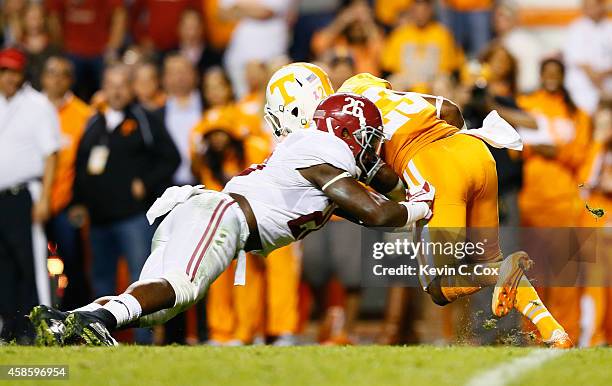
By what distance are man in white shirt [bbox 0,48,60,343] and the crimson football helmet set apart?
3966 mm

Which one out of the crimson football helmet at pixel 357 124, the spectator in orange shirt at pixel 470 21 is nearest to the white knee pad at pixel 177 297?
the crimson football helmet at pixel 357 124

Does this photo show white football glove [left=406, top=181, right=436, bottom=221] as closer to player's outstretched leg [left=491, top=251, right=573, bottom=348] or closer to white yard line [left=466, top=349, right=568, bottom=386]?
player's outstretched leg [left=491, top=251, right=573, bottom=348]

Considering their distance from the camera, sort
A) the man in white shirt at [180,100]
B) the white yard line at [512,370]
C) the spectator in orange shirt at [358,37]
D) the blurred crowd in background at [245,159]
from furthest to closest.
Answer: the spectator in orange shirt at [358,37] < the man in white shirt at [180,100] < the blurred crowd in background at [245,159] < the white yard line at [512,370]

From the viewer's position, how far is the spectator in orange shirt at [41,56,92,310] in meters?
11.3

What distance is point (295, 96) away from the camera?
306 inches

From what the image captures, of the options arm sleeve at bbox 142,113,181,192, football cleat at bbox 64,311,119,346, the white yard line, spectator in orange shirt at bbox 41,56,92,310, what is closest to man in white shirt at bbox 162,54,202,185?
arm sleeve at bbox 142,113,181,192

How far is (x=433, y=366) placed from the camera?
20.1 ft

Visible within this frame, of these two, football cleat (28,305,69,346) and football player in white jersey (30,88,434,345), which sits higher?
football player in white jersey (30,88,434,345)

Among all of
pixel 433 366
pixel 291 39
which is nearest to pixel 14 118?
pixel 291 39

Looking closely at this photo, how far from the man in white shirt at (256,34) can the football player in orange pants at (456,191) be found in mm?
4864

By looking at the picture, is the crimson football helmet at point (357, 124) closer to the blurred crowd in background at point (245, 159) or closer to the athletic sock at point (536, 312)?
the athletic sock at point (536, 312)

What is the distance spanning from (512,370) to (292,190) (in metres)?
1.75

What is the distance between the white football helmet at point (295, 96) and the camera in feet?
25.5

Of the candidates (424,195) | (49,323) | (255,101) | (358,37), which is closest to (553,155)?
(358,37)
